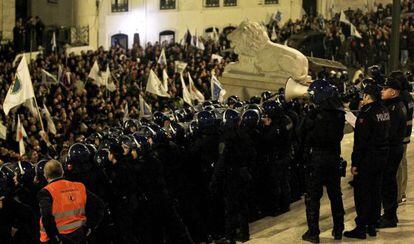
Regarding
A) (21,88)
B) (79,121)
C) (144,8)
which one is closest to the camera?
(21,88)

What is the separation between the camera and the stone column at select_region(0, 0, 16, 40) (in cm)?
3719

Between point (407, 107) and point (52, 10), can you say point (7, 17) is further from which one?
point (407, 107)

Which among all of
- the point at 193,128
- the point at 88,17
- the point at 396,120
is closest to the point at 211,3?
the point at 88,17

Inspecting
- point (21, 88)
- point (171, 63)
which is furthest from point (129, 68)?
point (21, 88)

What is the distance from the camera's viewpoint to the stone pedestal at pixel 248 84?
1841 centimetres

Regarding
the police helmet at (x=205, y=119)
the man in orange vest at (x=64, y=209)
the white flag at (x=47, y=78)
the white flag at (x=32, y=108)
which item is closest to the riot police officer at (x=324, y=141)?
the police helmet at (x=205, y=119)

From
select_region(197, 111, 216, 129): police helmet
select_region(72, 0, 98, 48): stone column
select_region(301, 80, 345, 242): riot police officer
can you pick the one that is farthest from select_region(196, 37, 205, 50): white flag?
select_region(301, 80, 345, 242): riot police officer

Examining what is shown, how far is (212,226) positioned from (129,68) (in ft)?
56.6

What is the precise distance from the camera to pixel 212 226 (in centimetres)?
1229

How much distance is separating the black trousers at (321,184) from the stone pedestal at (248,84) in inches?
300

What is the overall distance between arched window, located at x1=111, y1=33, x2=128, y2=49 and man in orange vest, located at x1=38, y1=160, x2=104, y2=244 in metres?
35.4

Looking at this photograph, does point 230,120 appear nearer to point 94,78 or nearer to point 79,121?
point 79,121

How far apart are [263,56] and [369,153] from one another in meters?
8.34

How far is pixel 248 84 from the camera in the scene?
18.9m
